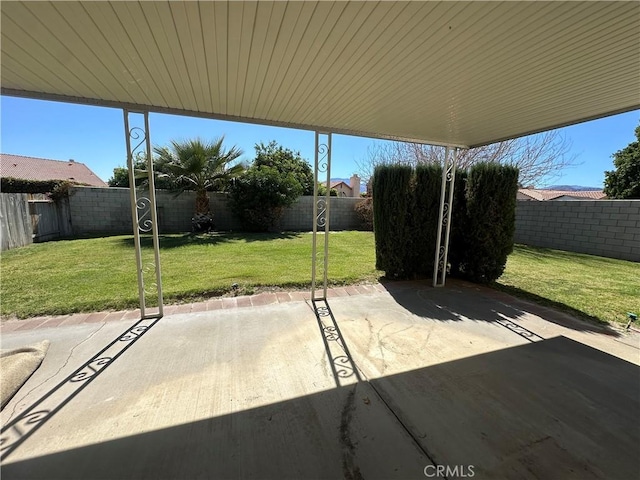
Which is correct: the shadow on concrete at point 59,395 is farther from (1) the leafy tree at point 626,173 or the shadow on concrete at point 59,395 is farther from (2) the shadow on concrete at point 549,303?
(1) the leafy tree at point 626,173

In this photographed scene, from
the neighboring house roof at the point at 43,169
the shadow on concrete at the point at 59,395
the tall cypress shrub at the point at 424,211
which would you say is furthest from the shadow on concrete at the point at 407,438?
the neighboring house roof at the point at 43,169

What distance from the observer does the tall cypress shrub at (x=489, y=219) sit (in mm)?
4488

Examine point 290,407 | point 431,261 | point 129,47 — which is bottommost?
point 290,407

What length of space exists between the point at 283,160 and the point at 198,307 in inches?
787

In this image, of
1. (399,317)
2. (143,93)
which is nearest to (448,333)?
(399,317)

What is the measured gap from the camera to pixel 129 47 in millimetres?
1798

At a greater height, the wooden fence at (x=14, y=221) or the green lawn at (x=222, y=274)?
the wooden fence at (x=14, y=221)

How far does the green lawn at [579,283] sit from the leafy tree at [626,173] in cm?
1095

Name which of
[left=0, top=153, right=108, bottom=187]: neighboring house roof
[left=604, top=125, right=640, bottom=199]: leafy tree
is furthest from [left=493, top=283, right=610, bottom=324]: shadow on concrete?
[left=0, top=153, right=108, bottom=187]: neighboring house roof

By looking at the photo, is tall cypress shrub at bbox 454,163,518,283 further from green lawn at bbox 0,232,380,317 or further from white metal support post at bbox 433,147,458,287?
green lawn at bbox 0,232,380,317

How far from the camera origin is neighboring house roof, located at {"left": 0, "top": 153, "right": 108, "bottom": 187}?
1653 centimetres

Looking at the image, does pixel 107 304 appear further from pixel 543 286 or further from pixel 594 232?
pixel 594 232

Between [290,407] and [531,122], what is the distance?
4132mm

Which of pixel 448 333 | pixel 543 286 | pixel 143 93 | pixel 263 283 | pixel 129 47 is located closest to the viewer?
pixel 129 47
